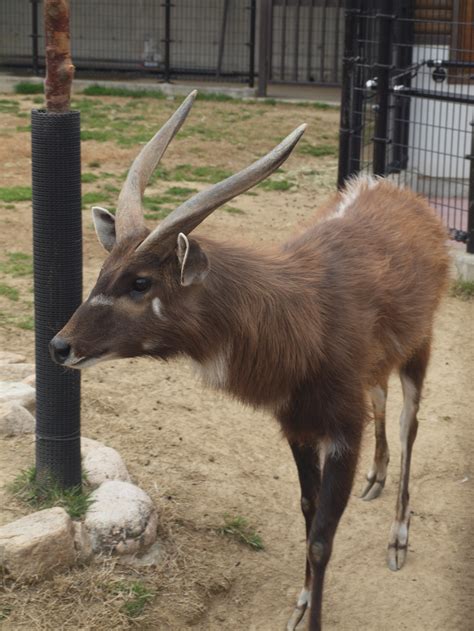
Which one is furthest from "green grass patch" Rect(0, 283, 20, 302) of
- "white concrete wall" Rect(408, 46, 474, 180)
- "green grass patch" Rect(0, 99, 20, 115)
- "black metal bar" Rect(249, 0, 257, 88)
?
"black metal bar" Rect(249, 0, 257, 88)

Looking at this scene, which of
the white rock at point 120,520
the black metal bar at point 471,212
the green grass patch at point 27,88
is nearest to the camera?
the white rock at point 120,520

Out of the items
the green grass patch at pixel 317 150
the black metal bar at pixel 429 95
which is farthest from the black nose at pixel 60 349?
the green grass patch at pixel 317 150

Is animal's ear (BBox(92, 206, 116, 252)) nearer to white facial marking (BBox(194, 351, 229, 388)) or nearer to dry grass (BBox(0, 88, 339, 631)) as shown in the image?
white facial marking (BBox(194, 351, 229, 388))

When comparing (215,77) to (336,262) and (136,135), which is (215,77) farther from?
(336,262)

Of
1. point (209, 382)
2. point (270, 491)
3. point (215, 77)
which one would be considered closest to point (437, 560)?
point (270, 491)

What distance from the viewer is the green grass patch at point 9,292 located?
7707 millimetres

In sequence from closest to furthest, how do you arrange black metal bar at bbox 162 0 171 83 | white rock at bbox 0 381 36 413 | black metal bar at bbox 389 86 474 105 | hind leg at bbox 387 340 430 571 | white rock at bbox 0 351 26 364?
1. hind leg at bbox 387 340 430 571
2. white rock at bbox 0 381 36 413
3. white rock at bbox 0 351 26 364
4. black metal bar at bbox 389 86 474 105
5. black metal bar at bbox 162 0 171 83

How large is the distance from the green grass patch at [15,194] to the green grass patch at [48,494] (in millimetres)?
5823

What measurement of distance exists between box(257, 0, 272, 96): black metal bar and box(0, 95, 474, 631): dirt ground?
9472 millimetres

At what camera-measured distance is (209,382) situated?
411 centimetres

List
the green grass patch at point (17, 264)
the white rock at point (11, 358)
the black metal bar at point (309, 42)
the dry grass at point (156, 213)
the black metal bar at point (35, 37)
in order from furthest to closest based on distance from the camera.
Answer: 1. the black metal bar at point (309, 42)
2. the black metal bar at point (35, 37)
3. the green grass patch at point (17, 264)
4. the white rock at point (11, 358)
5. the dry grass at point (156, 213)

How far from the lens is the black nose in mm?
3793

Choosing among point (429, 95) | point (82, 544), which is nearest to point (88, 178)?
point (429, 95)

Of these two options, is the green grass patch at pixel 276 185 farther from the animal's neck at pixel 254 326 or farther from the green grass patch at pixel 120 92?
the animal's neck at pixel 254 326
